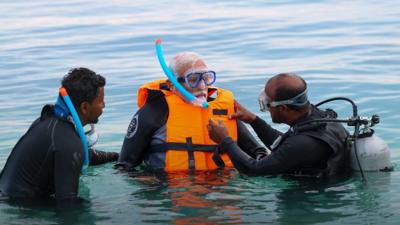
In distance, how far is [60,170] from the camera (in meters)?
5.59

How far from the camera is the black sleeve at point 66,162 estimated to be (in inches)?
220

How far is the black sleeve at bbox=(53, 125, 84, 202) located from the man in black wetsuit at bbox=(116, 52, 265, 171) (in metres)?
1.27

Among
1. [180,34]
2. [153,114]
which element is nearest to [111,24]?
[180,34]

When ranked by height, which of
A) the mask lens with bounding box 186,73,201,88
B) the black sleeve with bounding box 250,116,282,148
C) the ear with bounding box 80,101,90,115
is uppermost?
the mask lens with bounding box 186,73,201,88

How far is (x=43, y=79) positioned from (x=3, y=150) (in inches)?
151

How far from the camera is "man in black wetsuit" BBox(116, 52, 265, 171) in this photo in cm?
688

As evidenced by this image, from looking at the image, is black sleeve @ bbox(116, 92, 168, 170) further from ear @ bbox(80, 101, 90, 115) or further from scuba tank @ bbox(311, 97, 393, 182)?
scuba tank @ bbox(311, 97, 393, 182)

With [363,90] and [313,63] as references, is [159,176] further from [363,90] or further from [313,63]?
[313,63]

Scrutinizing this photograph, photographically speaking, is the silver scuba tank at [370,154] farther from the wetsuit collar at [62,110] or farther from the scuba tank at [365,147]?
the wetsuit collar at [62,110]

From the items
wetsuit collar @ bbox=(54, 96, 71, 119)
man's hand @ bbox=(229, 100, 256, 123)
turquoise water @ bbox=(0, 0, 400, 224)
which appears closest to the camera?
wetsuit collar @ bbox=(54, 96, 71, 119)

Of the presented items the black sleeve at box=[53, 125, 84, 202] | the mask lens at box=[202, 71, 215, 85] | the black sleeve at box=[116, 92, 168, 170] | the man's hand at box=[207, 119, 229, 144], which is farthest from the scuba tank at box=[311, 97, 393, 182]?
the black sleeve at box=[53, 125, 84, 202]

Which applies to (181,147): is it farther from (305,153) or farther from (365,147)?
(365,147)

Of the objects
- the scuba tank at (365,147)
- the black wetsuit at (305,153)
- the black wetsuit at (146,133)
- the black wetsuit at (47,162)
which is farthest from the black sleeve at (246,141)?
the black wetsuit at (47,162)

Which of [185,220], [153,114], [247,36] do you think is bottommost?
[185,220]
